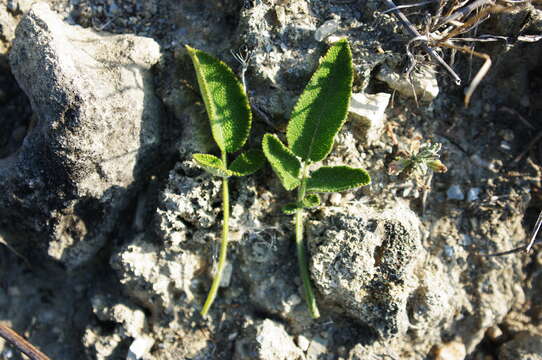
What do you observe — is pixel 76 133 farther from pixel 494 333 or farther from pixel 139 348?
pixel 494 333

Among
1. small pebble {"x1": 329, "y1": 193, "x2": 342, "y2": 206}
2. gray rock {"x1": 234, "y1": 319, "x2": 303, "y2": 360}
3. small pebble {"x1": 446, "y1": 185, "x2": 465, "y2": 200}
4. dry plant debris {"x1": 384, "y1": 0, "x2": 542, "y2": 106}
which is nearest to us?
dry plant debris {"x1": 384, "y1": 0, "x2": 542, "y2": 106}

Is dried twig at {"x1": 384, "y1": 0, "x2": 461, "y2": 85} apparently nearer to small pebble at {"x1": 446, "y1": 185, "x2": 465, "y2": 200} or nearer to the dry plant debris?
the dry plant debris

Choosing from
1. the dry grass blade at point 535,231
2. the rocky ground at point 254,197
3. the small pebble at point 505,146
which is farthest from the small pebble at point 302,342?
the small pebble at point 505,146

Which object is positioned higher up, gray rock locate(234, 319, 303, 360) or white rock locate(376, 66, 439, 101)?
white rock locate(376, 66, 439, 101)

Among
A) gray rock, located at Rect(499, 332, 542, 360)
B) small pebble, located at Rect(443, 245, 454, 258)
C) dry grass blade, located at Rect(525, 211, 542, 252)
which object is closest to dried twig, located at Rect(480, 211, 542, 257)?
dry grass blade, located at Rect(525, 211, 542, 252)

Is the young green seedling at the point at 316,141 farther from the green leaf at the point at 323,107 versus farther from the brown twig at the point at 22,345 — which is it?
the brown twig at the point at 22,345

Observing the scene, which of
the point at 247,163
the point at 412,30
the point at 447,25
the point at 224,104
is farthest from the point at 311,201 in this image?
the point at 447,25
